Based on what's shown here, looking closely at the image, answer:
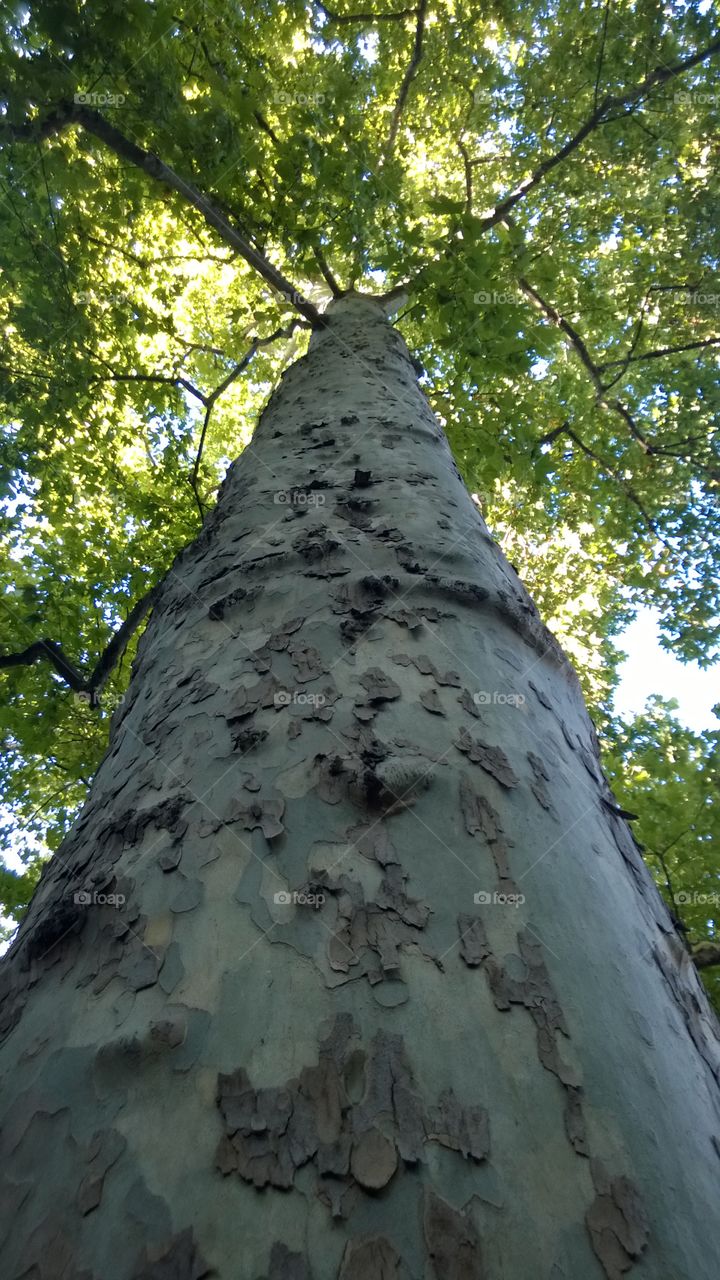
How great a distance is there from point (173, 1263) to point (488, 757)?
84 cm

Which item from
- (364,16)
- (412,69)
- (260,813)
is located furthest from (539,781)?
(364,16)

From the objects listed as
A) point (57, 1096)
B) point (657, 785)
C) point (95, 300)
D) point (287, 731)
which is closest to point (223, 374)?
point (95, 300)

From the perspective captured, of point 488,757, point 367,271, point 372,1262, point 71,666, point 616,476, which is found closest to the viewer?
point 372,1262

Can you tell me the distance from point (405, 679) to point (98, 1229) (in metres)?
0.97

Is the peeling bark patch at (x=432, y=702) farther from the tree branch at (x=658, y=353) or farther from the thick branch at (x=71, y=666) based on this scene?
the tree branch at (x=658, y=353)

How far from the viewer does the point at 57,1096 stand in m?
0.84

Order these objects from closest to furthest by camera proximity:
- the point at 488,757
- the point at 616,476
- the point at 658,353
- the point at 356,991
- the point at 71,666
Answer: the point at 356,991
the point at 488,757
the point at 71,666
the point at 658,353
the point at 616,476

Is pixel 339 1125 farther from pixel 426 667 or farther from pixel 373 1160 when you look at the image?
pixel 426 667

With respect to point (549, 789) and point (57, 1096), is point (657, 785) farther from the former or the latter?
point (57, 1096)

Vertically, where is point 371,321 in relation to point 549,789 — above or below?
above

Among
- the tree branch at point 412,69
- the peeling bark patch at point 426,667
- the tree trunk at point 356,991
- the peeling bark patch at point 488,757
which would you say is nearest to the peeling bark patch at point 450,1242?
the tree trunk at point 356,991

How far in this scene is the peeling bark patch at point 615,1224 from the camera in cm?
69

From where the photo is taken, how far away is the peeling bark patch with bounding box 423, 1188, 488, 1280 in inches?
26.0

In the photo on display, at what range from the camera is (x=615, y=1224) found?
72 centimetres
